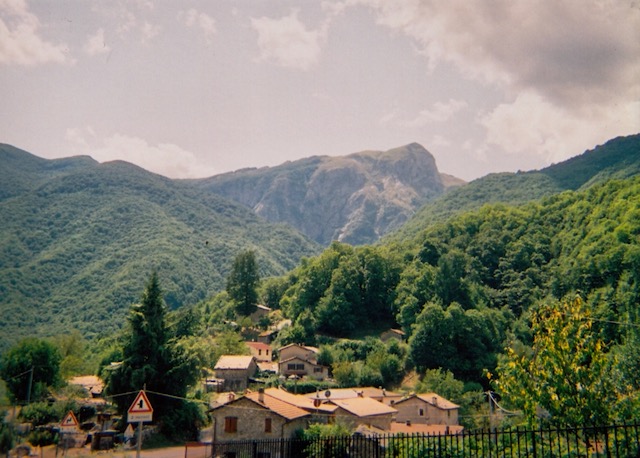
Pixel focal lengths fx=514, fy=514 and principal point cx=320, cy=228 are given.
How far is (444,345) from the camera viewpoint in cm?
7244

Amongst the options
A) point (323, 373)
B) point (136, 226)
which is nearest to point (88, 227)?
point (136, 226)

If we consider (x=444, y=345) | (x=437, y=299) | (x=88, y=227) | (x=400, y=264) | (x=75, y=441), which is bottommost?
(x=75, y=441)

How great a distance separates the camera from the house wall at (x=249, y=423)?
1345 inches

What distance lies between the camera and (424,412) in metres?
49.2

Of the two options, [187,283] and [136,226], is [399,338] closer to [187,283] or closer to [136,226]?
[187,283]

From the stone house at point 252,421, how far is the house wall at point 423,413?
1685 cm

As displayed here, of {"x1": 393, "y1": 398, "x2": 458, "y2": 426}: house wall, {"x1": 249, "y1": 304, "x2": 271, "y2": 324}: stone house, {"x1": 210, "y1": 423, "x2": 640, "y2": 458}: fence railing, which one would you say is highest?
{"x1": 249, "y1": 304, "x2": 271, "y2": 324}: stone house

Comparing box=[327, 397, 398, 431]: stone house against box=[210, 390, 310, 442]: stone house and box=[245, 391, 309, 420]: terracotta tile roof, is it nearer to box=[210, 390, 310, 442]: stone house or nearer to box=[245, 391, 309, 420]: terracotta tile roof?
box=[245, 391, 309, 420]: terracotta tile roof

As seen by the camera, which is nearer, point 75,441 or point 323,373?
point 75,441

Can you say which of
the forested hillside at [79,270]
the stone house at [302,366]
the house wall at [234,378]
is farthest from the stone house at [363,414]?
the forested hillside at [79,270]

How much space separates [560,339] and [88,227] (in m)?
197

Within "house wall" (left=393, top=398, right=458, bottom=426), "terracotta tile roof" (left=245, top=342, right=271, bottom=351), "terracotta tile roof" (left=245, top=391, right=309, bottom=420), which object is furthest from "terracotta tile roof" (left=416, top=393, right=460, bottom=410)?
"terracotta tile roof" (left=245, top=342, right=271, bottom=351)

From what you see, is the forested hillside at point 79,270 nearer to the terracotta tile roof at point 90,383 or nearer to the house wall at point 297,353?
the terracotta tile roof at point 90,383

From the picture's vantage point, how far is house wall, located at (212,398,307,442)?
1345 inches
